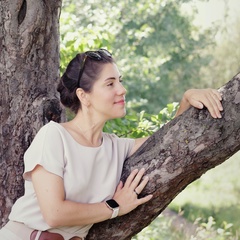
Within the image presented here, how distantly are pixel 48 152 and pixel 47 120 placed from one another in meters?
0.51

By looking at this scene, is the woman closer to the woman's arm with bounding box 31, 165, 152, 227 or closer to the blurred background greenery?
the woman's arm with bounding box 31, 165, 152, 227

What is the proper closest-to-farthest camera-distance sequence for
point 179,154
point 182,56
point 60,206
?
point 60,206 → point 179,154 → point 182,56

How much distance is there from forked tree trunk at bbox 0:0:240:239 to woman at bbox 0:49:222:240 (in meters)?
0.06

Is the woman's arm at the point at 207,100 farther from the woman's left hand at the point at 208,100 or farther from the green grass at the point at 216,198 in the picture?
the green grass at the point at 216,198

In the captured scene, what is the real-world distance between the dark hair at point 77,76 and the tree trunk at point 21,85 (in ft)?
0.98

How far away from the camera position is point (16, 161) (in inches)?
112

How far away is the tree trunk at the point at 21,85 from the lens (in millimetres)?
2861

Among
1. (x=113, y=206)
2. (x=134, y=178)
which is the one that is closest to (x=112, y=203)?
(x=113, y=206)

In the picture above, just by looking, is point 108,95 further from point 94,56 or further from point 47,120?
point 47,120

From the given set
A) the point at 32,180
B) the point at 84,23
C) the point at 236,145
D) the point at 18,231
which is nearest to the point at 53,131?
the point at 32,180

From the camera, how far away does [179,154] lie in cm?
247

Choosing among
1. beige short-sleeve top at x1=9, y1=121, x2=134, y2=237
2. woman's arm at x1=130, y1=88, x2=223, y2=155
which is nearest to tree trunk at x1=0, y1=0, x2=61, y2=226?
beige short-sleeve top at x1=9, y1=121, x2=134, y2=237

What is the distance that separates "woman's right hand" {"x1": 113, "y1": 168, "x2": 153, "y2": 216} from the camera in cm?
251

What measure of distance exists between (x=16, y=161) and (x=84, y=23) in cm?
736
